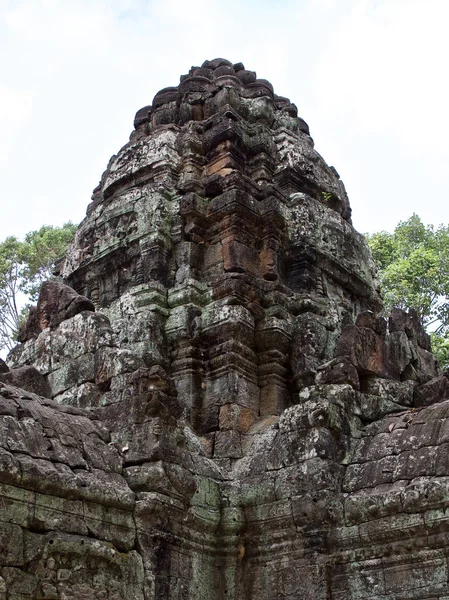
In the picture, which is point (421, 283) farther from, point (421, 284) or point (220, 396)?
point (220, 396)

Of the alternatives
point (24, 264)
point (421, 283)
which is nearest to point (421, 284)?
point (421, 283)

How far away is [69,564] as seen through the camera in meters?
5.59

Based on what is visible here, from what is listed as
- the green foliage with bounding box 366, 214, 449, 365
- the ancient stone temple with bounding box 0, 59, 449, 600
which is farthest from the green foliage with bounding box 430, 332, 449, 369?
the ancient stone temple with bounding box 0, 59, 449, 600

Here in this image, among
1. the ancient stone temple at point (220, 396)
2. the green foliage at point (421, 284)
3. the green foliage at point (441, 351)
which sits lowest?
the ancient stone temple at point (220, 396)

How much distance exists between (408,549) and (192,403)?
2851 mm

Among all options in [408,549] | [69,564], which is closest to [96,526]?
[69,564]

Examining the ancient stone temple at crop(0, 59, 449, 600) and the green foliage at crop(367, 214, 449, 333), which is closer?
the ancient stone temple at crop(0, 59, 449, 600)

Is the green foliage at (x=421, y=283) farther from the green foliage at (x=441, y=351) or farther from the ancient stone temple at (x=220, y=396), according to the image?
the ancient stone temple at (x=220, y=396)

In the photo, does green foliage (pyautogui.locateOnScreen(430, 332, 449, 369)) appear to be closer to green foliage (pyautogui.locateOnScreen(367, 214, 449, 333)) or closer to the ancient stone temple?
green foliage (pyautogui.locateOnScreen(367, 214, 449, 333))

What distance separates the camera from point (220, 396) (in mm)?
8156

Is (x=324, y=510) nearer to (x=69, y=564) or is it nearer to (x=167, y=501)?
(x=167, y=501)

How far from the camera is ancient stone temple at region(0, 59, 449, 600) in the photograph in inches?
233

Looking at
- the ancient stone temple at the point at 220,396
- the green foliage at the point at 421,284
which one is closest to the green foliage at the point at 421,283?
the green foliage at the point at 421,284

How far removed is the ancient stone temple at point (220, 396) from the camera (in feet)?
19.4
